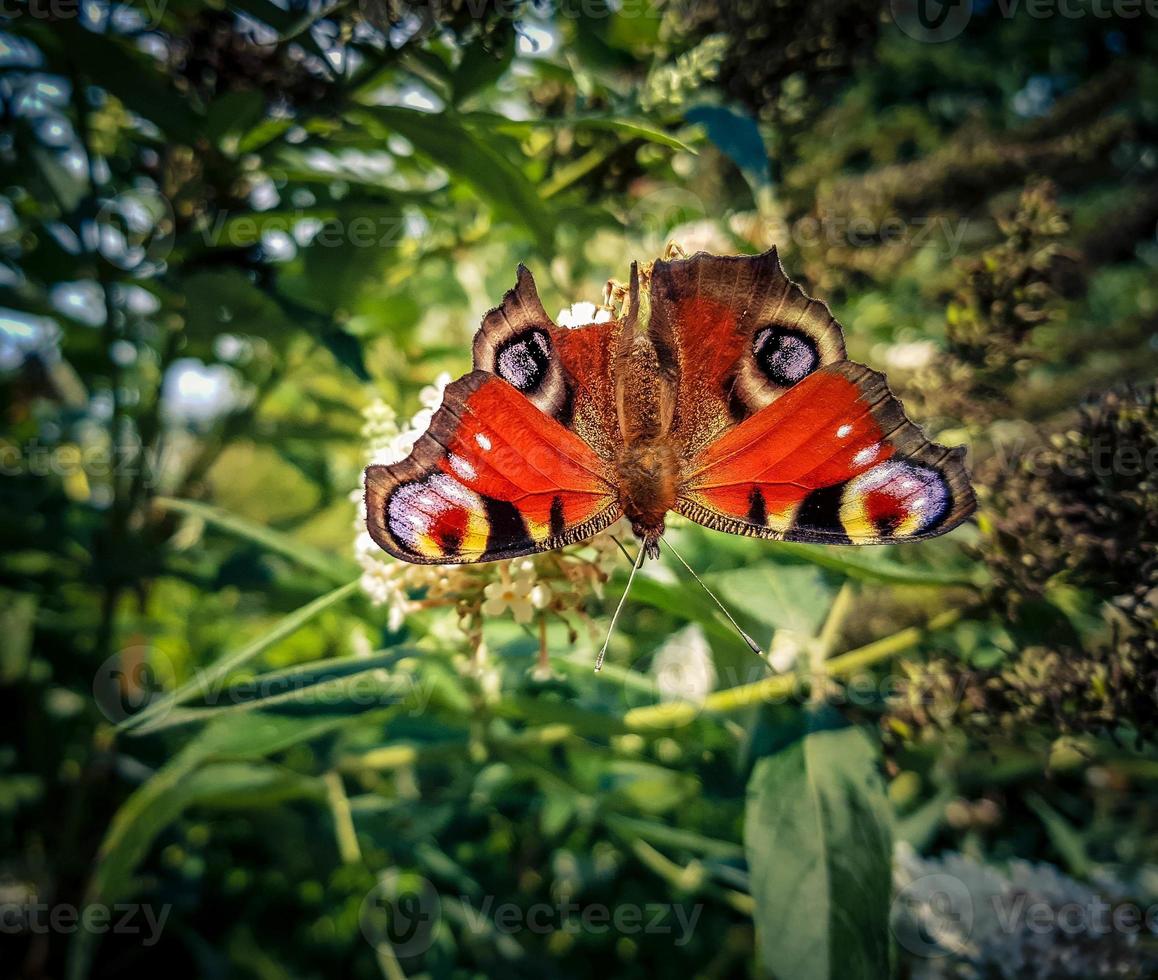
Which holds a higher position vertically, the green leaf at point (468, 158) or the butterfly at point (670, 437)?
the green leaf at point (468, 158)

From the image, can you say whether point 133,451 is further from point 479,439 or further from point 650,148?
point 650,148

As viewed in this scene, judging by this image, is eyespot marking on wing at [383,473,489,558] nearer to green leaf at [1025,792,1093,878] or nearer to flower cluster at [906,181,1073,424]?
flower cluster at [906,181,1073,424]

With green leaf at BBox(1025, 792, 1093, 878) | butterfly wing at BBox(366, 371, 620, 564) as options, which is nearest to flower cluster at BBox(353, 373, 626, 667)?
butterfly wing at BBox(366, 371, 620, 564)

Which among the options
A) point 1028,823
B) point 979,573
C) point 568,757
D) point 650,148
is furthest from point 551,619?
point 1028,823

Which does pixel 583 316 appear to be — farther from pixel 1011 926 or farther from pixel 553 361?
pixel 1011 926

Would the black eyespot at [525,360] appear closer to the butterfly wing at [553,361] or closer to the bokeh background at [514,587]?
the butterfly wing at [553,361]

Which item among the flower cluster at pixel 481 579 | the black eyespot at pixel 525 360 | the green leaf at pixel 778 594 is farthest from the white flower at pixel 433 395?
the green leaf at pixel 778 594
